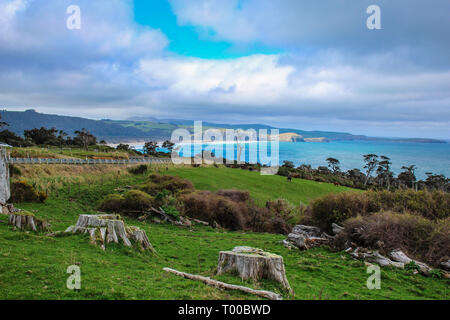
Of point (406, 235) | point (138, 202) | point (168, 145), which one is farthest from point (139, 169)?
point (168, 145)

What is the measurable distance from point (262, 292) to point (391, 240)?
918 centimetres

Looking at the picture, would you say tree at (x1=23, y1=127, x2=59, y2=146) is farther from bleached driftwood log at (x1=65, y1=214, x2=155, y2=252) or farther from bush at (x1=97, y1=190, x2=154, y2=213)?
bleached driftwood log at (x1=65, y1=214, x2=155, y2=252)

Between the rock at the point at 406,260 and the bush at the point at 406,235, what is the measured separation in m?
0.55

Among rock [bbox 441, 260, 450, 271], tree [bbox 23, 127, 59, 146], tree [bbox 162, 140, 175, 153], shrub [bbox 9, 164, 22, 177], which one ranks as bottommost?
rock [bbox 441, 260, 450, 271]

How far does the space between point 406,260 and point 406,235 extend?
193cm

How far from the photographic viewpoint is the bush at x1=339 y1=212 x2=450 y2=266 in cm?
1137

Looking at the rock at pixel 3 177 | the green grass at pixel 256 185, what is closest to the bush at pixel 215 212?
the green grass at pixel 256 185

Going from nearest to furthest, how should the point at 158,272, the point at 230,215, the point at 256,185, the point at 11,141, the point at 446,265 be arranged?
the point at 158,272 < the point at 446,265 < the point at 230,215 < the point at 256,185 < the point at 11,141

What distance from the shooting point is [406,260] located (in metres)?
11.0

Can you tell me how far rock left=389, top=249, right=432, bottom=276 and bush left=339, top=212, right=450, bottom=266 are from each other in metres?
0.55

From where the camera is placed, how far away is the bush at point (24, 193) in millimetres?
20438

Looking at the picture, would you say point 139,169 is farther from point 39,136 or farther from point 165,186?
point 39,136

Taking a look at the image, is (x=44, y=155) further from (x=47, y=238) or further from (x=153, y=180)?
(x=47, y=238)

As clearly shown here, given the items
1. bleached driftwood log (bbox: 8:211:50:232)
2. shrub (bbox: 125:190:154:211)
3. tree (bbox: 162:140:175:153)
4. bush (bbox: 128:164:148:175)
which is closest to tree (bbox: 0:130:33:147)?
bush (bbox: 128:164:148:175)
